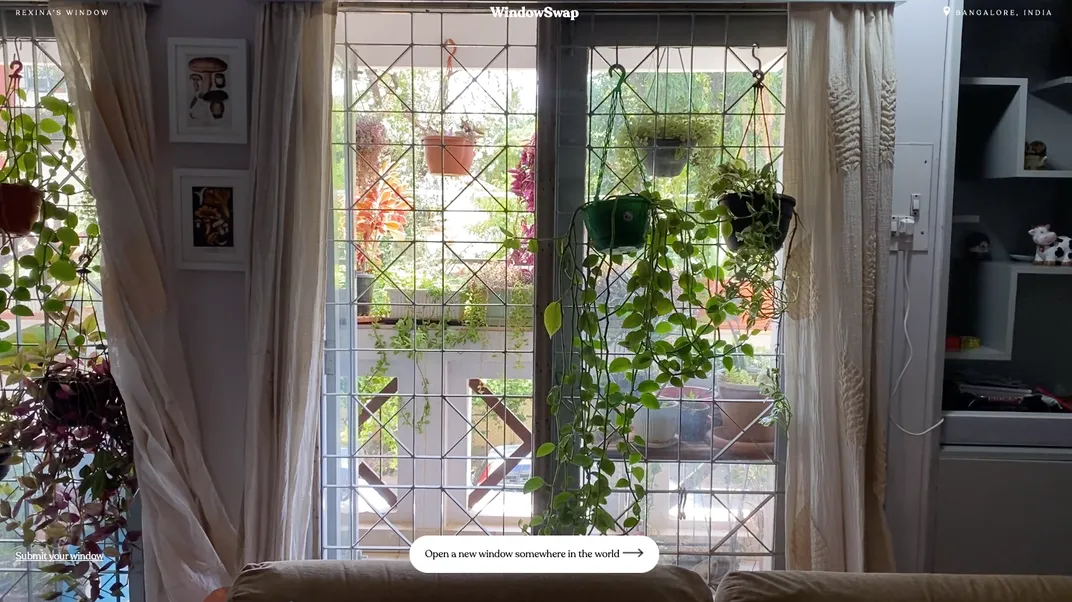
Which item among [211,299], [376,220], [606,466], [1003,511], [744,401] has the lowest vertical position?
[1003,511]

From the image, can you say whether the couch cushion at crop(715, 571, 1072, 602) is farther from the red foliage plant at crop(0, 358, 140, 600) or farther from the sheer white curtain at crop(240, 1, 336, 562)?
the red foliage plant at crop(0, 358, 140, 600)

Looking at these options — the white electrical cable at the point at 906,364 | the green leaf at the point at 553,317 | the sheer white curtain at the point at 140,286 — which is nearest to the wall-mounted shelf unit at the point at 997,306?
the white electrical cable at the point at 906,364

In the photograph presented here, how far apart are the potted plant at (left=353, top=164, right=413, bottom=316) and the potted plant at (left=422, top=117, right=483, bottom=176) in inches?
4.4

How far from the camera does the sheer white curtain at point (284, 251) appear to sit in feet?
5.22

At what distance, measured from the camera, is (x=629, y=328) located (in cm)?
169

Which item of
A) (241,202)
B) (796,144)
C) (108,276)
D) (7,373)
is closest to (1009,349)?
(796,144)

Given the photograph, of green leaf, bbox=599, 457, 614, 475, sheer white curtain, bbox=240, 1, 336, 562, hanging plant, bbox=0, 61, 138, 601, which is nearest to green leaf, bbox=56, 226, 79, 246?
hanging plant, bbox=0, 61, 138, 601

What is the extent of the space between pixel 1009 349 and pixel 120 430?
2.14 meters

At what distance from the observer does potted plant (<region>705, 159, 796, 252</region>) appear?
152 centimetres

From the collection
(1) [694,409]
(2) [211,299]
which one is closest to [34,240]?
(2) [211,299]

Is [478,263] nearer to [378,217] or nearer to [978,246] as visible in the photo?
[378,217]

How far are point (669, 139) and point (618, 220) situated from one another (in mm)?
331

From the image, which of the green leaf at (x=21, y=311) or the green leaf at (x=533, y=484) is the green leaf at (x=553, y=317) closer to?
the green leaf at (x=533, y=484)

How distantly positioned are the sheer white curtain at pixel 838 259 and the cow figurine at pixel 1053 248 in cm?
40
